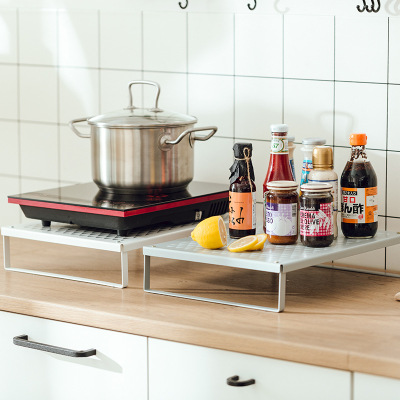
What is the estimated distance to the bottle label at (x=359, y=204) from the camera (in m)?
1.70

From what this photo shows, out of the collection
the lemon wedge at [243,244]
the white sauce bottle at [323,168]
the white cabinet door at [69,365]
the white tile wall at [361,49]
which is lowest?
the white cabinet door at [69,365]

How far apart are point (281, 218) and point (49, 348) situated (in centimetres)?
55

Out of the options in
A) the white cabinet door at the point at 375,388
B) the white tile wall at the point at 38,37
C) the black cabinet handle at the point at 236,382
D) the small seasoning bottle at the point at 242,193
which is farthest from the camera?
the white tile wall at the point at 38,37

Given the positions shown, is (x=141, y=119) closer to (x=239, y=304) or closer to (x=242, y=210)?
(x=242, y=210)

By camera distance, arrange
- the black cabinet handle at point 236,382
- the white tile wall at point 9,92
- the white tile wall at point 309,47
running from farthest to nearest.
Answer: the white tile wall at point 9,92 → the white tile wall at point 309,47 → the black cabinet handle at point 236,382

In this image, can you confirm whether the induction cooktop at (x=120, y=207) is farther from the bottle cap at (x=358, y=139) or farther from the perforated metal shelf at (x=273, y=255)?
the bottle cap at (x=358, y=139)

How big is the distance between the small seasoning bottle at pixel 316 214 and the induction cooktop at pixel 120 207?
35 centimetres

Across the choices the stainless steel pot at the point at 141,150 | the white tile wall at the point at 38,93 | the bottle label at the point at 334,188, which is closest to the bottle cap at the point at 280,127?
the bottle label at the point at 334,188

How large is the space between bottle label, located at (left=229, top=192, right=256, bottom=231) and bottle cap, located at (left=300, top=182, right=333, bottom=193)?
13cm

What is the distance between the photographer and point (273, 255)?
1.60 metres

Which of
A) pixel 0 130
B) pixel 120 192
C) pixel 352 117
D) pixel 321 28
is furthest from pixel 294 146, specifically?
pixel 0 130

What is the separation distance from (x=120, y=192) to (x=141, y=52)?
1.78 feet

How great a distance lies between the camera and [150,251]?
1680 mm

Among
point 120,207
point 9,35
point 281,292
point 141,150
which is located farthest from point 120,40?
point 281,292
